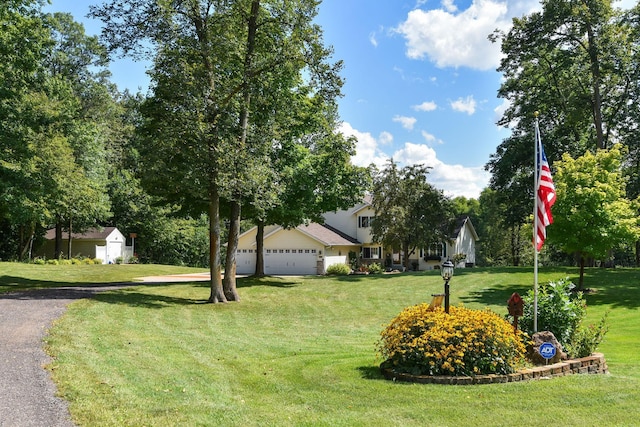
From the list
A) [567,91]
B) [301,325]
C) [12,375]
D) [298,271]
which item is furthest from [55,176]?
[567,91]

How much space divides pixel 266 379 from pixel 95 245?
41.8m

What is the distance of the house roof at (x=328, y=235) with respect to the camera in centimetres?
3884

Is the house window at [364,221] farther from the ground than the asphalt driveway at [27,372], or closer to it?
farther from the ground

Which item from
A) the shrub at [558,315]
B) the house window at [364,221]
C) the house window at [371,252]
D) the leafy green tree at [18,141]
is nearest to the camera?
the shrub at [558,315]

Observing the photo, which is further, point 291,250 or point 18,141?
point 291,250

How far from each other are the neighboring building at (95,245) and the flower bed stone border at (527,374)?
4117 centimetres

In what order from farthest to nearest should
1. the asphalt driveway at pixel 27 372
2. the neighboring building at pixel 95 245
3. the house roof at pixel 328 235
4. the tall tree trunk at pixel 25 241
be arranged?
the neighboring building at pixel 95 245, the house roof at pixel 328 235, the tall tree trunk at pixel 25 241, the asphalt driveway at pixel 27 372

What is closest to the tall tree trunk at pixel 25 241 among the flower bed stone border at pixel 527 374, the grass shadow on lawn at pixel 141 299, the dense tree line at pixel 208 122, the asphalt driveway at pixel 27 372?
the dense tree line at pixel 208 122

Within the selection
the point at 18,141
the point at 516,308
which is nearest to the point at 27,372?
the point at 516,308

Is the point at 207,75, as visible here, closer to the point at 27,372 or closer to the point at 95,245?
the point at 27,372

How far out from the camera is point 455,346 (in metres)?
7.61

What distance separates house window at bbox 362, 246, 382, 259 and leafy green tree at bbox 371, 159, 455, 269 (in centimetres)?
710

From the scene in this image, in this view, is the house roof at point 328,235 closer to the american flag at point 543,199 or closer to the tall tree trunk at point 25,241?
the tall tree trunk at point 25,241

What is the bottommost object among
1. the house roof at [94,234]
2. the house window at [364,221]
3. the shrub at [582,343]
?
the shrub at [582,343]
